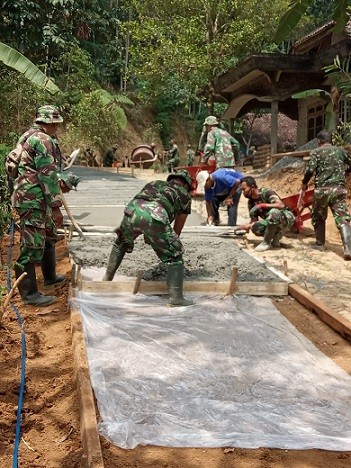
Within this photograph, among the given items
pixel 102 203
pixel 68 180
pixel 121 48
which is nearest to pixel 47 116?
pixel 68 180

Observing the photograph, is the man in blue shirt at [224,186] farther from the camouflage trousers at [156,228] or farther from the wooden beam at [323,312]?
the camouflage trousers at [156,228]

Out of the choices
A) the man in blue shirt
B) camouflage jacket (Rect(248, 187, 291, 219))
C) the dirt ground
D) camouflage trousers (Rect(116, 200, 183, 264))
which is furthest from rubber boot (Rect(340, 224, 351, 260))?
camouflage trousers (Rect(116, 200, 183, 264))

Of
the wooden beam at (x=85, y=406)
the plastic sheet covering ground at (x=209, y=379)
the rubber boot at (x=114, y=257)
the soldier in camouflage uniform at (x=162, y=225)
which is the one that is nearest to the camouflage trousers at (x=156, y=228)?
the soldier in camouflage uniform at (x=162, y=225)

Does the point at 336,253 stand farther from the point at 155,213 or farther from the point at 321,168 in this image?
the point at 155,213

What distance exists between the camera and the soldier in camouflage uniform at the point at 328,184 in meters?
6.62

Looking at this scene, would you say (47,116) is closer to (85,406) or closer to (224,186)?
(85,406)

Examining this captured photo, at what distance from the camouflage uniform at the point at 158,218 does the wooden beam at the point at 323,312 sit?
1.07 meters

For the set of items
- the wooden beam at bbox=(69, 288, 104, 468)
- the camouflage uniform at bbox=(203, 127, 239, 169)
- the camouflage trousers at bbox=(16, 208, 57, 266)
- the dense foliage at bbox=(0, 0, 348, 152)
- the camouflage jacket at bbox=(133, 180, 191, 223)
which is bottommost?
the wooden beam at bbox=(69, 288, 104, 468)

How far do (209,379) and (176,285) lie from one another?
125 cm

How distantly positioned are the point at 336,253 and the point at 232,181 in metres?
1.72

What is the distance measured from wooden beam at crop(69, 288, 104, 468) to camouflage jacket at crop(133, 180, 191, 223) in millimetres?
1254

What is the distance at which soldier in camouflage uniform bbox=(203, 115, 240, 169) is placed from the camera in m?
7.85

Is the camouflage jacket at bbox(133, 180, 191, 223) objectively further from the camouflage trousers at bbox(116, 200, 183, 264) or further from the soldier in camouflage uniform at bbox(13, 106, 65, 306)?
the soldier in camouflage uniform at bbox(13, 106, 65, 306)

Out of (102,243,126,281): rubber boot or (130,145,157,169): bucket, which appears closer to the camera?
(102,243,126,281): rubber boot
